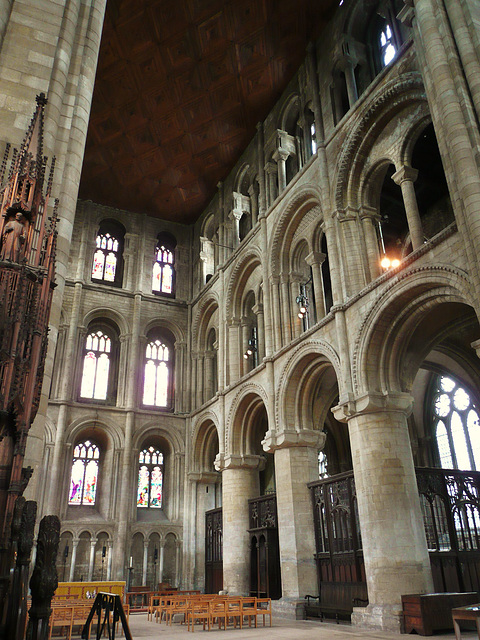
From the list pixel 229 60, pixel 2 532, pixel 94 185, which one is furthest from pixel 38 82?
pixel 94 185

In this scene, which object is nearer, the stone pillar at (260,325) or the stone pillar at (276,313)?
the stone pillar at (276,313)

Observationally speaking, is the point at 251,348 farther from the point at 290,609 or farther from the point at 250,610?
the point at 250,610

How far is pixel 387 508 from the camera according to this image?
11.8 metres

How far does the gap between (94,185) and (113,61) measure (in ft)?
22.6

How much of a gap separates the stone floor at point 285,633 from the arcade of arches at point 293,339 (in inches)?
34.9

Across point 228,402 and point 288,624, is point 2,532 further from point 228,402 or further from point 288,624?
point 228,402

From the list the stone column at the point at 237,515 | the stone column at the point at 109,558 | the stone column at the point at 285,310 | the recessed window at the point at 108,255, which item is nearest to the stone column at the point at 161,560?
the stone column at the point at 109,558

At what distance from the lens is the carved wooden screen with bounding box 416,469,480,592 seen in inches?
502

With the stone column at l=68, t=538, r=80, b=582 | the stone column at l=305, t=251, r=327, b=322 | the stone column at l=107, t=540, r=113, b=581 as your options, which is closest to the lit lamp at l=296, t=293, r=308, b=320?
the stone column at l=305, t=251, r=327, b=322

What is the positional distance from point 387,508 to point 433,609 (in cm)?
213

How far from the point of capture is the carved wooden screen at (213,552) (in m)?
20.2

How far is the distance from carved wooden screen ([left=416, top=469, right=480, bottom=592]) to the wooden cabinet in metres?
2.31

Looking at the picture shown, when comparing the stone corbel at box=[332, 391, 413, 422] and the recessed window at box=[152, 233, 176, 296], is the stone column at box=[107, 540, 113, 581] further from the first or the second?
the stone corbel at box=[332, 391, 413, 422]

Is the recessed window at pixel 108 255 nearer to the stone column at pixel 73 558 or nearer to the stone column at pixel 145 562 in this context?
the stone column at pixel 73 558
